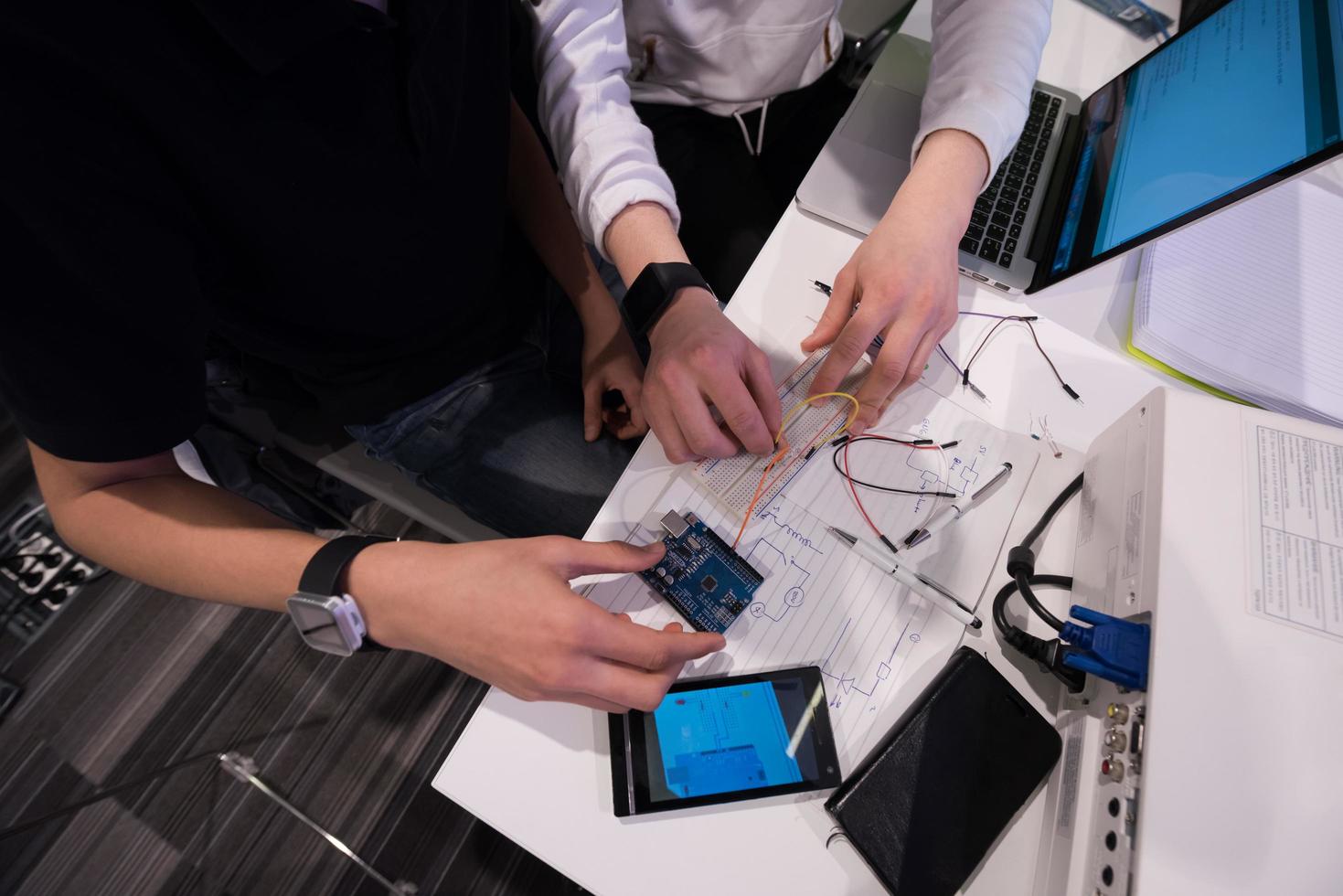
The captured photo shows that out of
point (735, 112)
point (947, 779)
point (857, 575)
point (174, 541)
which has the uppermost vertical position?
point (735, 112)

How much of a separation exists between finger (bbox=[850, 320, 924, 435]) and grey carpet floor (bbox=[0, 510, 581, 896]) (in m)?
1.13

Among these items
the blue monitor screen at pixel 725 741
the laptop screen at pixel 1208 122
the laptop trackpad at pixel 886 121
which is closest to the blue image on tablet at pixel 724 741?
the blue monitor screen at pixel 725 741

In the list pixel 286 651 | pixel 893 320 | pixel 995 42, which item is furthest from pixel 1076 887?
pixel 286 651

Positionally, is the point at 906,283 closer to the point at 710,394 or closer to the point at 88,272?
the point at 710,394

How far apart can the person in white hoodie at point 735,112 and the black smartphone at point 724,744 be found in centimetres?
27

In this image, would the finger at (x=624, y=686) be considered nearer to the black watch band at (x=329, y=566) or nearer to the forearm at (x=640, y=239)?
the black watch band at (x=329, y=566)

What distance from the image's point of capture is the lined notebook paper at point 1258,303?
2.68 feet

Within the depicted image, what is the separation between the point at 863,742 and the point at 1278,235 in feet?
3.10

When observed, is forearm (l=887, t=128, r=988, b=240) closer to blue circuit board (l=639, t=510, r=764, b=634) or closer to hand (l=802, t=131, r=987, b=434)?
hand (l=802, t=131, r=987, b=434)

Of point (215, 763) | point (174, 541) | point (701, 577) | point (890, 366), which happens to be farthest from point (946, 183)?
point (215, 763)

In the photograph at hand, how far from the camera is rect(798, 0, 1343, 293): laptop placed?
0.68 m

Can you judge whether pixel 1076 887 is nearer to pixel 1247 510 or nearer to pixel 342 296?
pixel 1247 510

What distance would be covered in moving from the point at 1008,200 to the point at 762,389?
21.7 inches

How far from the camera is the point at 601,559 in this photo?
635 millimetres
